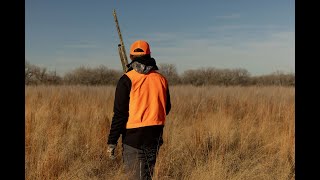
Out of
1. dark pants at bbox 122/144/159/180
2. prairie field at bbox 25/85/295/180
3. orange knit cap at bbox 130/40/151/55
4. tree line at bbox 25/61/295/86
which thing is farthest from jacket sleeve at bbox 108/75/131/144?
tree line at bbox 25/61/295/86

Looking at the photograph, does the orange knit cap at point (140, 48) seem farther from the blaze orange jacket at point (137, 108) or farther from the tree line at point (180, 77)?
the tree line at point (180, 77)

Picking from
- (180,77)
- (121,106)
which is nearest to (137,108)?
(121,106)

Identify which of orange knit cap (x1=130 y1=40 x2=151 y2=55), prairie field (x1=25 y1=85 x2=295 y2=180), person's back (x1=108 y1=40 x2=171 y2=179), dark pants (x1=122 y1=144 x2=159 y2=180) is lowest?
prairie field (x1=25 y1=85 x2=295 y2=180)

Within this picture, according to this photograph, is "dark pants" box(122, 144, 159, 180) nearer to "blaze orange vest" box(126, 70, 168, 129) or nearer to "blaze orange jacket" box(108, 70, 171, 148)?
"blaze orange jacket" box(108, 70, 171, 148)

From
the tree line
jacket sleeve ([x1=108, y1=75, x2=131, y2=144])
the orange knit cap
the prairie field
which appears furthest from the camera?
the tree line

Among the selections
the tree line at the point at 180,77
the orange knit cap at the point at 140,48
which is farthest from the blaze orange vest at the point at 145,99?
the tree line at the point at 180,77

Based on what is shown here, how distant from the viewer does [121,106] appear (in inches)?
137

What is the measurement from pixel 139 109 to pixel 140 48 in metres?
0.62

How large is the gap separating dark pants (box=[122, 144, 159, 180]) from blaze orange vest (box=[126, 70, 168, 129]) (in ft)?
0.86

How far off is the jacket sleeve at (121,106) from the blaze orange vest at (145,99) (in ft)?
0.13

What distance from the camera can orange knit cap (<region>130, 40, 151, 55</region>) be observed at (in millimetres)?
3568
